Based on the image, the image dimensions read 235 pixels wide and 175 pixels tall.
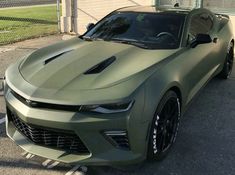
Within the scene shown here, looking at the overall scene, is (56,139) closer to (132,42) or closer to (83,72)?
(83,72)

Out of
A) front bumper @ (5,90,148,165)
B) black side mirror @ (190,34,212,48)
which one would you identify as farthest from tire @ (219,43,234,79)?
front bumper @ (5,90,148,165)

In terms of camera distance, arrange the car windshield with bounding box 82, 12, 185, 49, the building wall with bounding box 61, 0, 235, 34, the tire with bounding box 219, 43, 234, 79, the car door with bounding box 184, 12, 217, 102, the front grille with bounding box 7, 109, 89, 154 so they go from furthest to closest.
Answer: the building wall with bounding box 61, 0, 235, 34, the tire with bounding box 219, 43, 234, 79, the car windshield with bounding box 82, 12, 185, 49, the car door with bounding box 184, 12, 217, 102, the front grille with bounding box 7, 109, 89, 154

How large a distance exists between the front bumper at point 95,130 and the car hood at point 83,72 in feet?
0.48

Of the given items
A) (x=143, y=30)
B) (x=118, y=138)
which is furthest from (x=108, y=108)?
(x=143, y=30)

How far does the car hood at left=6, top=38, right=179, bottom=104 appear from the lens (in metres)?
3.38

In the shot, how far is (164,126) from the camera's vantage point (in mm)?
3854

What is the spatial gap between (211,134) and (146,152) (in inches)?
54.3

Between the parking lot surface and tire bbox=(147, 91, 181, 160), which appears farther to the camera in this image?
the parking lot surface

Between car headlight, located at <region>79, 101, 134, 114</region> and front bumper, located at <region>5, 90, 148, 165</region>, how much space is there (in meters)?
0.04

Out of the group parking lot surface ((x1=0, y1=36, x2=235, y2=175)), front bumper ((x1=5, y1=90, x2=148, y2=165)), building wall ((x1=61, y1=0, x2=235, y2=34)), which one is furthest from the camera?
building wall ((x1=61, y1=0, x2=235, y2=34))

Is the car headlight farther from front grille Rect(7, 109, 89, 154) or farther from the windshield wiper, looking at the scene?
the windshield wiper

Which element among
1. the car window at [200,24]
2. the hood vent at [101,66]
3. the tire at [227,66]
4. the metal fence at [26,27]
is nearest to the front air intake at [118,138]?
the hood vent at [101,66]

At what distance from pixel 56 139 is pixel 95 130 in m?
0.43

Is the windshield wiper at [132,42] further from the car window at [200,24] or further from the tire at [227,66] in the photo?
the tire at [227,66]
